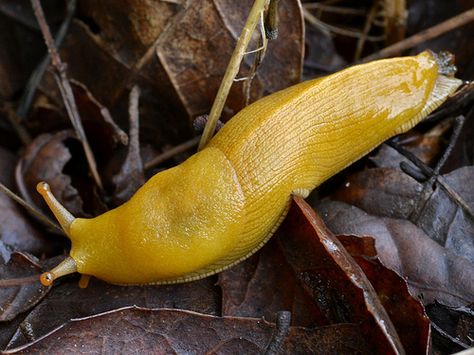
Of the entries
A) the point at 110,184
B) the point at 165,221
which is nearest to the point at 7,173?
the point at 110,184

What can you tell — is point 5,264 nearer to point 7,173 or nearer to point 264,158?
point 7,173

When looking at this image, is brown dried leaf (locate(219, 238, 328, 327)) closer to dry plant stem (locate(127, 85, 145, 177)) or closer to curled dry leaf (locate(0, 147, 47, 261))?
dry plant stem (locate(127, 85, 145, 177))

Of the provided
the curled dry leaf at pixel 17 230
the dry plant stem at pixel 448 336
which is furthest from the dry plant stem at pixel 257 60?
the dry plant stem at pixel 448 336

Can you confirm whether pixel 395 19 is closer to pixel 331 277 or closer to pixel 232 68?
pixel 232 68

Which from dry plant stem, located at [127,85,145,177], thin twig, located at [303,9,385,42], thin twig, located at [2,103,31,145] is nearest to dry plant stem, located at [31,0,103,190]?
dry plant stem, located at [127,85,145,177]

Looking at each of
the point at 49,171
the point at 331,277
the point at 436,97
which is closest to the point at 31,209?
the point at 49,171
